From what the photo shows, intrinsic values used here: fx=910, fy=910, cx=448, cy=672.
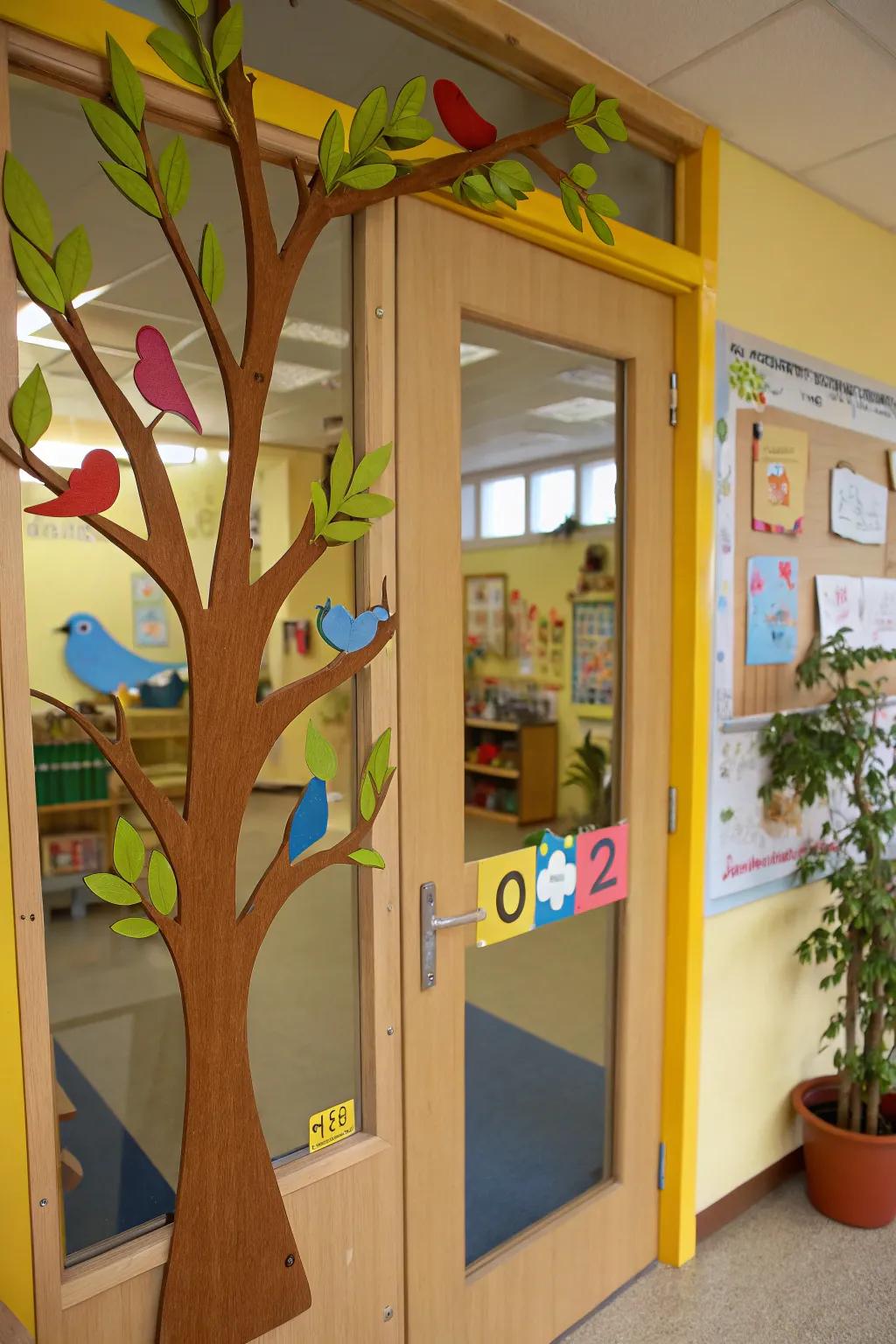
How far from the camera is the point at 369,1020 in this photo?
163 cm

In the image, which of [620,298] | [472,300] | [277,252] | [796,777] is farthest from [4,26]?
[796,777]

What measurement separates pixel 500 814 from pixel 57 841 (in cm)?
83

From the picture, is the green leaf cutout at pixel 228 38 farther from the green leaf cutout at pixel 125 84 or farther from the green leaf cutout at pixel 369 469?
the green leaf cutout at pixel 369 469

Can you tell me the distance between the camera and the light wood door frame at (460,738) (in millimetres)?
1651

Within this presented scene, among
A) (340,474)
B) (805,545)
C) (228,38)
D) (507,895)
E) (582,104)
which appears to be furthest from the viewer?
(805,545)

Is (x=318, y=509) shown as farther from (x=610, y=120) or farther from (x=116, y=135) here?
(x=610, y=120)

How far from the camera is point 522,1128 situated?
2.05 meters

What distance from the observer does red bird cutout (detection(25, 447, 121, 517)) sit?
1224 millimetres

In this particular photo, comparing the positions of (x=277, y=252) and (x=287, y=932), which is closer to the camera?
(x=277, y=252)

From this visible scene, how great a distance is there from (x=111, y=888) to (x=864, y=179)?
248cm

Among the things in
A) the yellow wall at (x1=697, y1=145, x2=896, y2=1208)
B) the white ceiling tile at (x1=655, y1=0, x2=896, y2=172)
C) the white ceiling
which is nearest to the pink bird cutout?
the white ceiling

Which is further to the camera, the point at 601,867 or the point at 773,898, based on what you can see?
the point at 773,898

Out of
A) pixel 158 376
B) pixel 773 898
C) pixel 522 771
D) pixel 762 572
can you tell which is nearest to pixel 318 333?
pixel 158 376

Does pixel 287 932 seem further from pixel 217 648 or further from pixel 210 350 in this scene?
pixel 210 350
